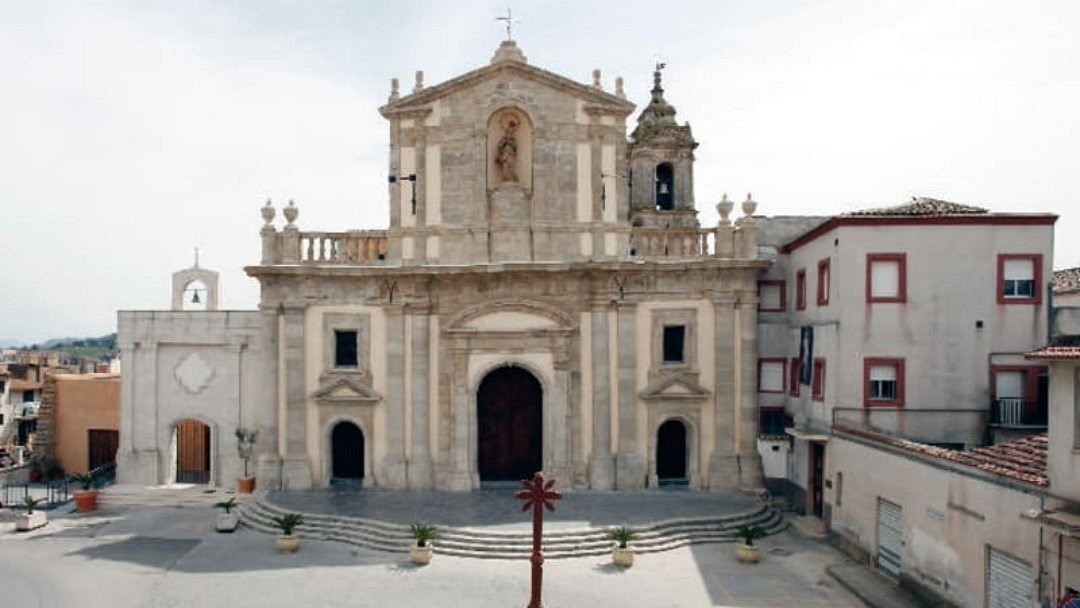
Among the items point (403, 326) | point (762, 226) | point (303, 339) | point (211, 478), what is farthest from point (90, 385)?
point (762, 226)

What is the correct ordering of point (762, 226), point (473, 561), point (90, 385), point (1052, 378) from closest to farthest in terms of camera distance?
point (1052, 378) → point (473, 561) → point (762, 226) → point (90, 385)

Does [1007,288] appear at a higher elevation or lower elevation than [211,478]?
higher

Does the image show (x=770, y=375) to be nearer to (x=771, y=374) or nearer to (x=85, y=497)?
(x=771, y=374)

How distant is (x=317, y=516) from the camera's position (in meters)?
22.6

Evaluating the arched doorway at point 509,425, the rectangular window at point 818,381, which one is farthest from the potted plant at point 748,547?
the arched doorway at point 509,425

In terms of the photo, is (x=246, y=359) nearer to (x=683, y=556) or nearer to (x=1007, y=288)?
(x=683, y=556)

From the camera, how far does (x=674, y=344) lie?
26531mm

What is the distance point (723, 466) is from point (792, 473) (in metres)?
2.27

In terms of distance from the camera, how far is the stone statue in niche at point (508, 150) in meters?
26.4

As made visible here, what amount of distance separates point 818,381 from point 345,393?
1544 centimetres

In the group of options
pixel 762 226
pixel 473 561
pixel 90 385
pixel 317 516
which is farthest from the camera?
pixel 90 385

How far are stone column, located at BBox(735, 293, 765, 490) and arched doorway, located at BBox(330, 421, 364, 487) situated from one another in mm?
13215

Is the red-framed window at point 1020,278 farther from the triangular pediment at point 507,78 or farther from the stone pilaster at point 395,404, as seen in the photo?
the stone pilaster at point 395,404

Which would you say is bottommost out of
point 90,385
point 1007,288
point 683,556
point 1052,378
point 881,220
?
point 683,556
